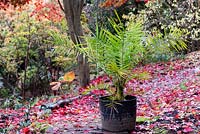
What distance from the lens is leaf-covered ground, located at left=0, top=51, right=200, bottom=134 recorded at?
4312 millimetres

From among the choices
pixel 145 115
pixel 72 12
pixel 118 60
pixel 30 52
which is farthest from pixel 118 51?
A: pixel 30 52

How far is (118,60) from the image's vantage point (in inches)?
163

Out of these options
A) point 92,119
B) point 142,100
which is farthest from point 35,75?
point 92,119

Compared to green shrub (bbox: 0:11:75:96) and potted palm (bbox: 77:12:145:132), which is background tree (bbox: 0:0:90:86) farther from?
potted palm (bbox: 77:12:145:132)

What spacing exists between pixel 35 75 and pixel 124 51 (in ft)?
31.3

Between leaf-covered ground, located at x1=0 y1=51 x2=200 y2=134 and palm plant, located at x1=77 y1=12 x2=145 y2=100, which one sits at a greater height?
palm plant, located at x1=77 y1=12 x2=145 y2=100

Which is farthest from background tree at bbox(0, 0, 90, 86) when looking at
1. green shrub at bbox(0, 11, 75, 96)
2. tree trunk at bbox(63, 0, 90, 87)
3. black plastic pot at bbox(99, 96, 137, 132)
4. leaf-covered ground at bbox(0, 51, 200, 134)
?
black plastic pot at bbox(99, 96, 137, 132)

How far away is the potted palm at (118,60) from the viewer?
4090 mm

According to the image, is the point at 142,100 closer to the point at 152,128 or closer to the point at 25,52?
the point at 152,128

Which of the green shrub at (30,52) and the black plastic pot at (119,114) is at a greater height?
the green shrub at (30,52)

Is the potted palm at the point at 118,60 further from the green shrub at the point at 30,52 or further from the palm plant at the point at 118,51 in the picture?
the green shrub at the point at 30,52

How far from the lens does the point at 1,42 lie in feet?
39.3

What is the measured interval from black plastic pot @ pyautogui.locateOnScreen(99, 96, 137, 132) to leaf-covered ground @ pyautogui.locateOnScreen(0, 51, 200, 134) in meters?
0.18

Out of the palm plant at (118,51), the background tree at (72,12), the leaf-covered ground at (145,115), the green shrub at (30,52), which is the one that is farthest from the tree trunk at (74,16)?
the palm plant at (118,51)
